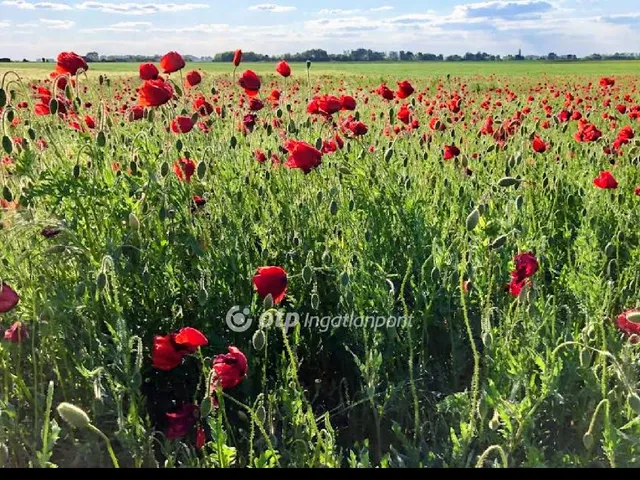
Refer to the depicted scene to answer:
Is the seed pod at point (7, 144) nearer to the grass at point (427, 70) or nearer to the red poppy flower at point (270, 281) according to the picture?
the red poppy flower at point (270, 281)

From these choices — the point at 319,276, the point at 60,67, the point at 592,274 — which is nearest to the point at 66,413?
the point at 319,276

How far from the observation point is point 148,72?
3041mm

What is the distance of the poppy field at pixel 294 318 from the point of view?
1.66 m

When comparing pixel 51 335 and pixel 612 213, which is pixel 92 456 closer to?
pixel 51 335

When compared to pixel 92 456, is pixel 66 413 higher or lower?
higher

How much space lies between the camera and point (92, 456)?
69.5 inches

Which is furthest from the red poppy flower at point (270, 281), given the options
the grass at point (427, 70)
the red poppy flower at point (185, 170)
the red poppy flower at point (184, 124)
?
the grass at point (427, 70)

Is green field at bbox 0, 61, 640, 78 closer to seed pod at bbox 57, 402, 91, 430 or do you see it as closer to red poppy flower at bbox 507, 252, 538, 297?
red poppy flower at bbox 507, 252, 538, 297

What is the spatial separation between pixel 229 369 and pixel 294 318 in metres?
0.78

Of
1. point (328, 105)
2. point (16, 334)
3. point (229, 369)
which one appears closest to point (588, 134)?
point (328, 105)

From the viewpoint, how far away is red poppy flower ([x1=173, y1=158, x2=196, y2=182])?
263 cm

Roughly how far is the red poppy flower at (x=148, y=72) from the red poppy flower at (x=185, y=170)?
494mm

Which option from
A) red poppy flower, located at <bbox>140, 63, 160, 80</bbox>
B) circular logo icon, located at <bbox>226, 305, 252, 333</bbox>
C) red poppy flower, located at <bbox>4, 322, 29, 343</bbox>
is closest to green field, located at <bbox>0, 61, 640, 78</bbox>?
red poppy flower, located at <bbox>140, 63, 160, 80</bbox>
